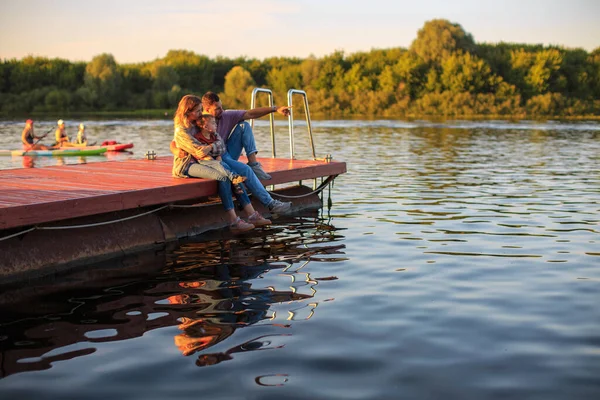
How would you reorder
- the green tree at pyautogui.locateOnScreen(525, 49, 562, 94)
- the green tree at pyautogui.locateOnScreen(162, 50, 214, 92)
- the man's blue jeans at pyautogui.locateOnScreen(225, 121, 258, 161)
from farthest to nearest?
1. the green tree at pyautogui.locateOnScreen(162, 50, 214, 92)
2. the green tree at pyautogui.locateOnScreen(525, 49, 562, 94)
3. the man's blue jeans at pyautogui.locateOnScreen(225, 121, 258, 161)

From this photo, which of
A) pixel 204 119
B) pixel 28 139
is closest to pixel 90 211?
pixel 204 119

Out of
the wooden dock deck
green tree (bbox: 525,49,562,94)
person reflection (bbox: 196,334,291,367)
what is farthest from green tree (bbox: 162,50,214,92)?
person reflection (bbox: 196,334,291,367)

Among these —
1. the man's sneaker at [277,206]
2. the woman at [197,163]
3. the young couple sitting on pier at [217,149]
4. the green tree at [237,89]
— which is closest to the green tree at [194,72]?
the green tree at [237,89]

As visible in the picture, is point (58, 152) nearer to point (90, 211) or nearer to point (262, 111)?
point (262, 111)

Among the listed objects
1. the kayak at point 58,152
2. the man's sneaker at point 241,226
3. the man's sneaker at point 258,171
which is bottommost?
the man's sneaker at point 241,226

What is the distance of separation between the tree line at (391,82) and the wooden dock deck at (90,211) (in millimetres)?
59346

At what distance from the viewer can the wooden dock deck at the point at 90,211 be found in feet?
22.4

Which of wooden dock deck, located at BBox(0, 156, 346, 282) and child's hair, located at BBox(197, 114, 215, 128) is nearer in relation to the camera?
wooden dock deck, located at BBox(0, 156, 346, 282)

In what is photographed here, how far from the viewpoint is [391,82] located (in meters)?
74.9

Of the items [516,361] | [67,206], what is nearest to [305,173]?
[67,206]

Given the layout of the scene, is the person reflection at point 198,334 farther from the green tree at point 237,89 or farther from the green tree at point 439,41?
the green tree at point 439,41

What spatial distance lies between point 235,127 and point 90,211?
2.81 m

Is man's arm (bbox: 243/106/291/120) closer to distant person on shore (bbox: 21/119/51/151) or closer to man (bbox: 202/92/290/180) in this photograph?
man (bbox: 202/92/290/180)

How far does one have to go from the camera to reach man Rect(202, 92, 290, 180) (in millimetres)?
9016
